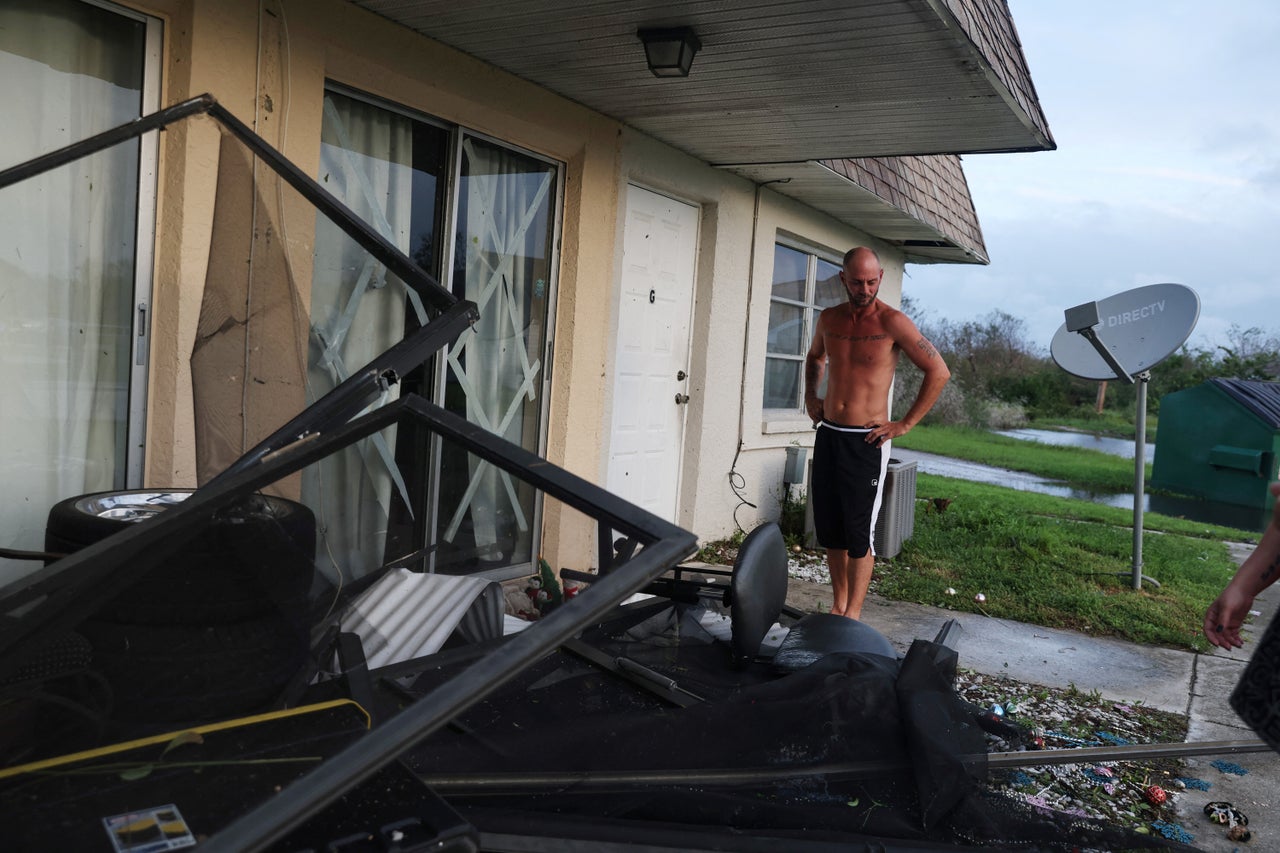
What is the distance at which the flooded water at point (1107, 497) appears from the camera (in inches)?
461

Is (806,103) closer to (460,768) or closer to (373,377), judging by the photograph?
(373,377)

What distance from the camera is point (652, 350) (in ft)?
20.8

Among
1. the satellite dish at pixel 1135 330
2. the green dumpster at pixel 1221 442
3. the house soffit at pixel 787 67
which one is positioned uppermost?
the house soffit at pixel 787 67

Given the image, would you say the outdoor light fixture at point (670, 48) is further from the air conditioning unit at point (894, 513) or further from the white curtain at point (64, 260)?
the air conditioning unit at point (894, 513)

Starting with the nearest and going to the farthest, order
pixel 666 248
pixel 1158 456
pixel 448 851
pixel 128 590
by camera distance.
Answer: pixel 448 851, pixel 128 590, pixel 666 248, pixel 1158 456

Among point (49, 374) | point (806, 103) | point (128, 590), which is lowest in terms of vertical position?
point (128, 590)

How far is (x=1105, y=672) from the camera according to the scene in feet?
15.0

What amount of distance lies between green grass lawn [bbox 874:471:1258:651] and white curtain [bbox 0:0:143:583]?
462 centimetres

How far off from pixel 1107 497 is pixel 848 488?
972cm

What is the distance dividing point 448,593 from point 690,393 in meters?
5.07

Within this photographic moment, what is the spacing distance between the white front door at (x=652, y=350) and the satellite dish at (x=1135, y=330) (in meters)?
2.76

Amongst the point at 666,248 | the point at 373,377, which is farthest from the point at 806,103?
the point at 373,377

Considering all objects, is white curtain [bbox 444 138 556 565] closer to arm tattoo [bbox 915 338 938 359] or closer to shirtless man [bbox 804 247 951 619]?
shirtless man [bbox 804 247 951 619]

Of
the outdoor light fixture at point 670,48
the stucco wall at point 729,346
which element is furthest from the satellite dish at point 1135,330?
the outdoor light fixture at point 670,48
